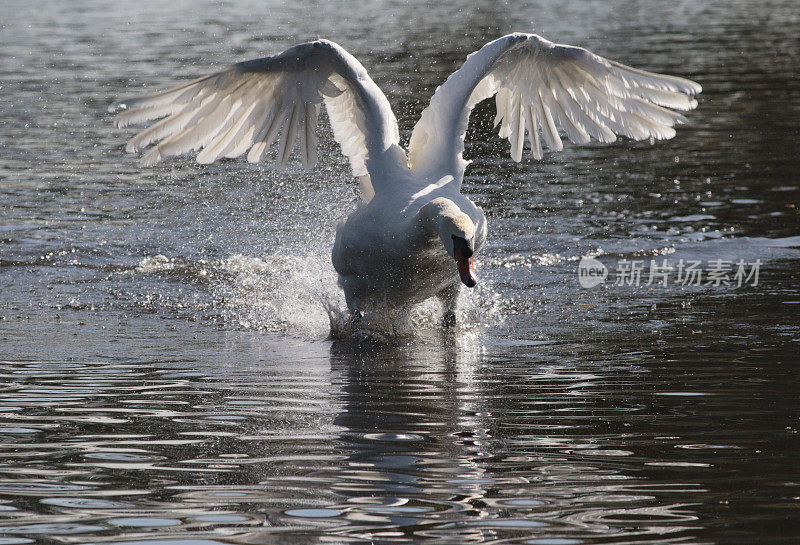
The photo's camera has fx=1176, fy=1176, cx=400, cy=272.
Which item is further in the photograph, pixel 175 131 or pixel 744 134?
pixel 744 134

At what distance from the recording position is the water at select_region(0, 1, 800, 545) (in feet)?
15.6

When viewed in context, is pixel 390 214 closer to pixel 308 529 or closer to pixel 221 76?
pixel 221 76

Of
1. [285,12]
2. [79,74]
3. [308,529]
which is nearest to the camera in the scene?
[308,529]

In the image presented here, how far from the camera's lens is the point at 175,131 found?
871cm

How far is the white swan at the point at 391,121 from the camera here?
812 cm

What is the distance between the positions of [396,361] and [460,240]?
1.10m

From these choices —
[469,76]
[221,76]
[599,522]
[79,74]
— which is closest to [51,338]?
[221,76]

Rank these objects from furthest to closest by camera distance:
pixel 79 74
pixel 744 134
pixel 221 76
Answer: pixel 79 74
pixel 744 134
pixel 221 76

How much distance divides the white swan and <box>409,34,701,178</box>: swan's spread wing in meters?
0.01

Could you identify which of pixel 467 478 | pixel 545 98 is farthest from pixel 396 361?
pixel 545 98

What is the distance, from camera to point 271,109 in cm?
912

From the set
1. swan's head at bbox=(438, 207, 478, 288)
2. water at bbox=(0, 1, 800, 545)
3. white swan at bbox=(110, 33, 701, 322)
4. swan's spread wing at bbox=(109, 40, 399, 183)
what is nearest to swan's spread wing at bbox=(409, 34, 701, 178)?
white swan at bbox=(110, 33, 701, 322)

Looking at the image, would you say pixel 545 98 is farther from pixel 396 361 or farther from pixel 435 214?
pixel 396 361

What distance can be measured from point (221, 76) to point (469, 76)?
1826 mm
